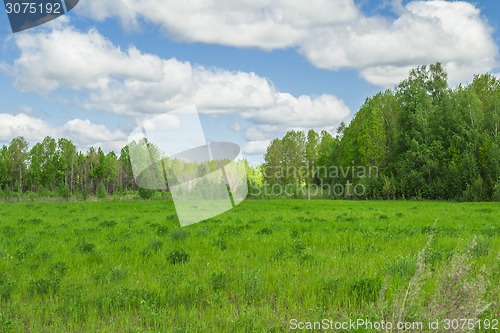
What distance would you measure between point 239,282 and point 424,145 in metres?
57.5

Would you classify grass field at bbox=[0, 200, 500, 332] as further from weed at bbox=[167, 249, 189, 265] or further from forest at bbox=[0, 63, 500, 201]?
forest at bbox=[0, 63, 500, 201]

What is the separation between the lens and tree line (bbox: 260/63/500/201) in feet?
181

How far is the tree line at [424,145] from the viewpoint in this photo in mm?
55219

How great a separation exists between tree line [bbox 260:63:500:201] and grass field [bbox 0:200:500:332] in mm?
44525

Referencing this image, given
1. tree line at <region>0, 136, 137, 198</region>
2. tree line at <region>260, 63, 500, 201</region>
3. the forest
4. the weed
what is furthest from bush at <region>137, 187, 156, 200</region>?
the weed

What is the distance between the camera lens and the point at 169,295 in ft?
25.8

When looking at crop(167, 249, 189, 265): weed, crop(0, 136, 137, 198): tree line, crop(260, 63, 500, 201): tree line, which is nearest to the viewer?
crop(167, 249, 189, 265): weed

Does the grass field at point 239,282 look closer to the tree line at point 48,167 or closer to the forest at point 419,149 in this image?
the forest at point 419,149

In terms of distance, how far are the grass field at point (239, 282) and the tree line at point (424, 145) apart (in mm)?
44525

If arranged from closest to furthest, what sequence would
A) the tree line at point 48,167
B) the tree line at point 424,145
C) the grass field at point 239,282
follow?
the grass field at point 239,282 → the tree line at point 424,145 → the tree line at point 48,167

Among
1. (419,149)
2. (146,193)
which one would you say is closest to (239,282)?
(146,193)

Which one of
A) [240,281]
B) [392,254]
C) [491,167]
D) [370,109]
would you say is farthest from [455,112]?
[240,281]

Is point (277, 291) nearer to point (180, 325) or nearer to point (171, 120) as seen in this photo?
point (180, 325)

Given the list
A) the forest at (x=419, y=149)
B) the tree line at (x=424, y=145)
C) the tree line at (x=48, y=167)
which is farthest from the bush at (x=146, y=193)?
the tree line at (x=48, y=167)
